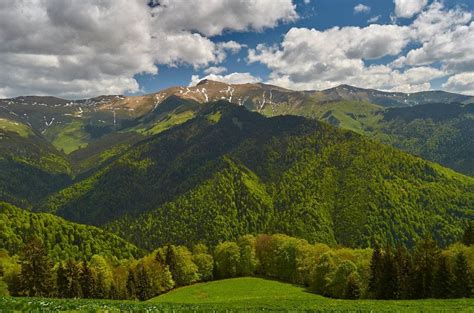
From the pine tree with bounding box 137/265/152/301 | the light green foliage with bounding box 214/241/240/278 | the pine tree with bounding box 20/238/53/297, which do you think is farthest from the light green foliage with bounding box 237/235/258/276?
the pine tree with bounding box 20/238/53/297

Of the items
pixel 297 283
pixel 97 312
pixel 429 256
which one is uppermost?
pixel 97 312

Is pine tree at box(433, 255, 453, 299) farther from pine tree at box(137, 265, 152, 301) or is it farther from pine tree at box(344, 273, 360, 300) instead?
pine tree at box(137, 265, 152, 301)

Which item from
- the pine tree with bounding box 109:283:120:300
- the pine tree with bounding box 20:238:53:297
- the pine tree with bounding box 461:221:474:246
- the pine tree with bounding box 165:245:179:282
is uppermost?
the pine tree with bounding box 461:221:474:246

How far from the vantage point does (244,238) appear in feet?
542

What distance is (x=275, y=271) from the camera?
15012 centimetres

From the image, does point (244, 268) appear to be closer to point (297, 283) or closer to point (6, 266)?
point (297, 283)

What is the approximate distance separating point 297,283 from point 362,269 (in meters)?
31.6

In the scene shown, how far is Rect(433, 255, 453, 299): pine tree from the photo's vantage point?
3095 inches

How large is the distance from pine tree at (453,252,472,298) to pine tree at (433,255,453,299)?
146cm

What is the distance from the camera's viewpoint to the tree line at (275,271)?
273 ft

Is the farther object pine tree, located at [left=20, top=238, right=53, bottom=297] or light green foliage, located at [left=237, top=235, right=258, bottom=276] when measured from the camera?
light green foliage, located at [left=237, top=235, right=258, bottom=276]

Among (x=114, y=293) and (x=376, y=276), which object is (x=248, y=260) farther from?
(x=376, y=276)

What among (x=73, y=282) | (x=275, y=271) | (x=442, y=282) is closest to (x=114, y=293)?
(x=73, y=282)

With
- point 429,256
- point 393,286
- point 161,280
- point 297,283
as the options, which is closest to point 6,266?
point 161,280
